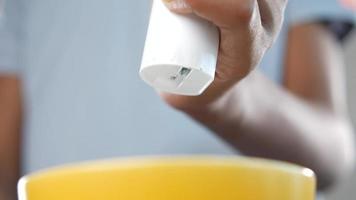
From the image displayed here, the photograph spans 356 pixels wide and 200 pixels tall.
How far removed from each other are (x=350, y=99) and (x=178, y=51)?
0.94 meters

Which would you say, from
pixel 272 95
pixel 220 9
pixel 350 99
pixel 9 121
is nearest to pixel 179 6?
pixel 220 9

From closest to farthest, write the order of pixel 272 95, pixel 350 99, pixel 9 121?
pixel 272 95 → pixel 9 121 → pixel 350 99

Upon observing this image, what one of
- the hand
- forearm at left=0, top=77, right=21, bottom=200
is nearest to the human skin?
the hand

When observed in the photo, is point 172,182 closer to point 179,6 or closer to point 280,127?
point 179,6

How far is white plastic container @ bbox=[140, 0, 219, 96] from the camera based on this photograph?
0.30 meters

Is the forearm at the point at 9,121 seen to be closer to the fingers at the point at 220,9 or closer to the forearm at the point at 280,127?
the forearm at the point at 280,127

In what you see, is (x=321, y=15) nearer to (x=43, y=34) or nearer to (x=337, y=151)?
(x=337, y=151)

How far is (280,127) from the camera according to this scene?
667 millimetres

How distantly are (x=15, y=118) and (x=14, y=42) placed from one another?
95 mm

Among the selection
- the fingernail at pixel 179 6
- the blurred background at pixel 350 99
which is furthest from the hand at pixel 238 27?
the blurred background at pixel 350 99

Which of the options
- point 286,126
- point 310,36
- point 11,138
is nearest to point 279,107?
point 286,126

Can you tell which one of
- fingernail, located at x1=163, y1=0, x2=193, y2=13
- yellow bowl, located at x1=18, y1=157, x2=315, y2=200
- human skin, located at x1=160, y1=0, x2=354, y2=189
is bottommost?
yellow bowl, located at x1=18, y1=157, x2=315, y2=200

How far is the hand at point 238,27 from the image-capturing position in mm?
304

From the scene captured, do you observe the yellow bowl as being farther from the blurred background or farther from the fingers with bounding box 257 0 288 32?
the blurred background
